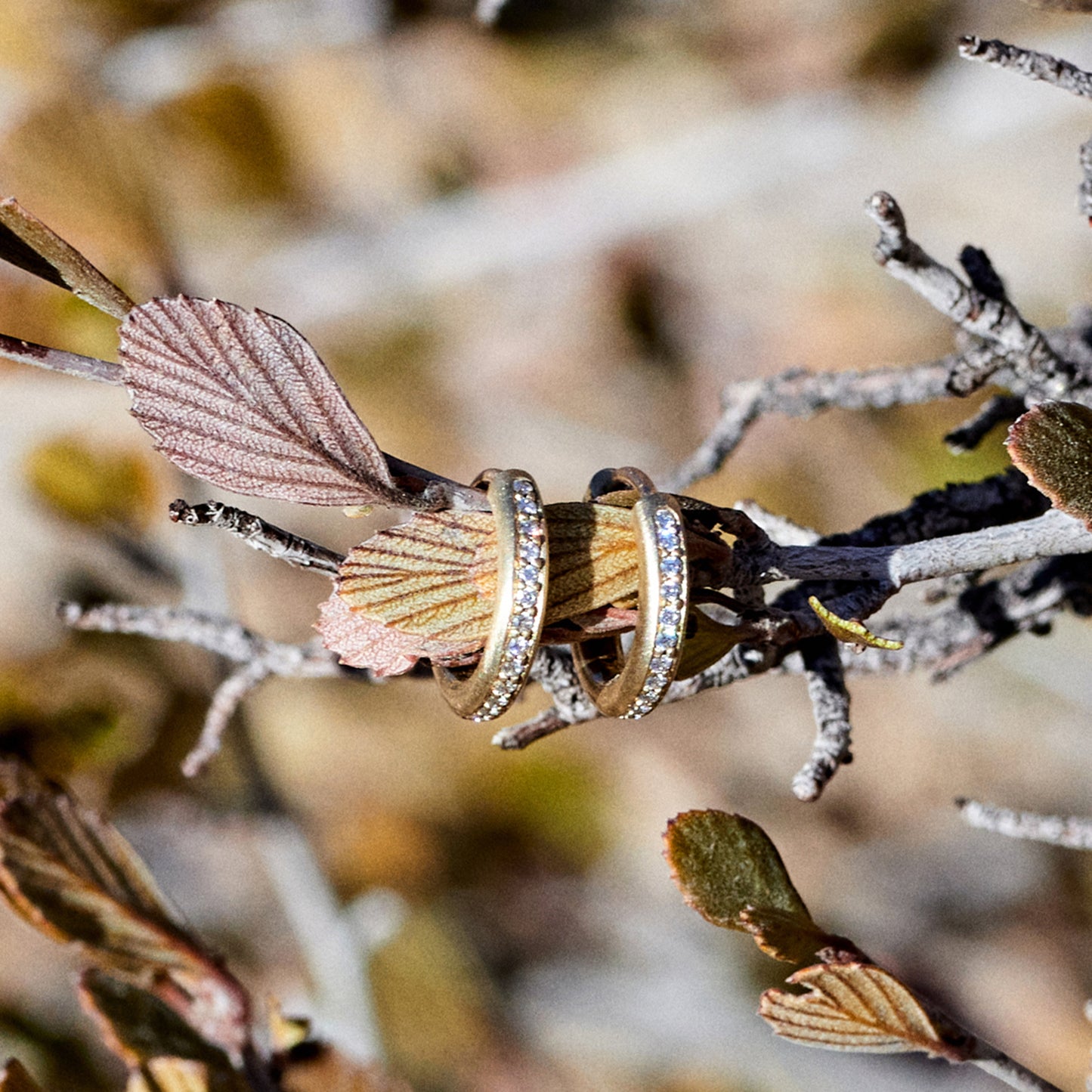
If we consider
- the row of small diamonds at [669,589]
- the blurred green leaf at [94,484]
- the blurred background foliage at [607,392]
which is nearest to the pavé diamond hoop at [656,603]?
the row of small diamonds at [669,589]

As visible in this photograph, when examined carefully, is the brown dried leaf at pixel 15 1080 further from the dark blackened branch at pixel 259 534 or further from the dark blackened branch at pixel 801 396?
the dark blackened branch at pixel 801 396

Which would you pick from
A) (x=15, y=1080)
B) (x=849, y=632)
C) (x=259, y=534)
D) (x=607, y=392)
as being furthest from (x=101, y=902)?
(x=607, y=392)

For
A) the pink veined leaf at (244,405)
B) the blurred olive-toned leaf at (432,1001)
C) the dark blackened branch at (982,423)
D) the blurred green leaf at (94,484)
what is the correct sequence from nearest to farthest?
the pink veined leaf at (244,405), the dark blackened branch at (982,423), the blurred green leaf at (94,484), the blurred olive-toned leaf at (432,1001)

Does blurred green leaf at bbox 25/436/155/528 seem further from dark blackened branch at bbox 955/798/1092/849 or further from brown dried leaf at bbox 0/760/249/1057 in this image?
dark blackened branch at bbox 955/798/1092/849

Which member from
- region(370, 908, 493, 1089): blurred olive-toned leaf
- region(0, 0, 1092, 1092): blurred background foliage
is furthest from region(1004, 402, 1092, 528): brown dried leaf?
region(370, 908, 493, 1089): blurred olive-toned leaf

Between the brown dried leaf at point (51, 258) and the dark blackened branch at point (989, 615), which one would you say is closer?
the brown dried leaf at point (51, 258)
